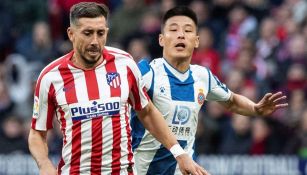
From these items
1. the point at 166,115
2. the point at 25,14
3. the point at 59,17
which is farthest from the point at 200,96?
the point at 25,14

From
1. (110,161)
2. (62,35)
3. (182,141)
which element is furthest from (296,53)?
(110,161)

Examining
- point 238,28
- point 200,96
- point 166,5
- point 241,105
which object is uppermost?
point 166,5

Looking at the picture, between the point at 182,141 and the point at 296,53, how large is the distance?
6146mm

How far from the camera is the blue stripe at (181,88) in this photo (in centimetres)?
883

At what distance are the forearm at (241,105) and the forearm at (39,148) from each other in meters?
2.19

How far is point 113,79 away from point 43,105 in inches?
22.6

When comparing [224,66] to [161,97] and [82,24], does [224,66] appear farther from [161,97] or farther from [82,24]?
[82,24]

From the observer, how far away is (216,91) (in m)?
9.23

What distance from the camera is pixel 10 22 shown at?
689 inches

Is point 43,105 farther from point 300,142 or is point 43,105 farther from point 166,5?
point 166,5

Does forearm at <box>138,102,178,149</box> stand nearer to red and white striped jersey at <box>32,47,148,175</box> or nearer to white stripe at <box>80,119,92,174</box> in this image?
red and white striped jersey at <box>32,47,148,175</box>

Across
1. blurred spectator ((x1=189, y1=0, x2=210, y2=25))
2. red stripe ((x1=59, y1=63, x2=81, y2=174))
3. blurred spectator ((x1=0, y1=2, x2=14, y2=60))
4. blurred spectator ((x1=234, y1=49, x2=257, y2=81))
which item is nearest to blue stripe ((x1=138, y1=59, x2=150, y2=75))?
red stripe ((x1=59, y1=63, x2=81, y2=174))

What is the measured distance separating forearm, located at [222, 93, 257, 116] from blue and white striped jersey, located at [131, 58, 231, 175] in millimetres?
Answer: 537

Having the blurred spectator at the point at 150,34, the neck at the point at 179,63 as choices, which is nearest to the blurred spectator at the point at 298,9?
the blurred spectator at the point at 150,34
